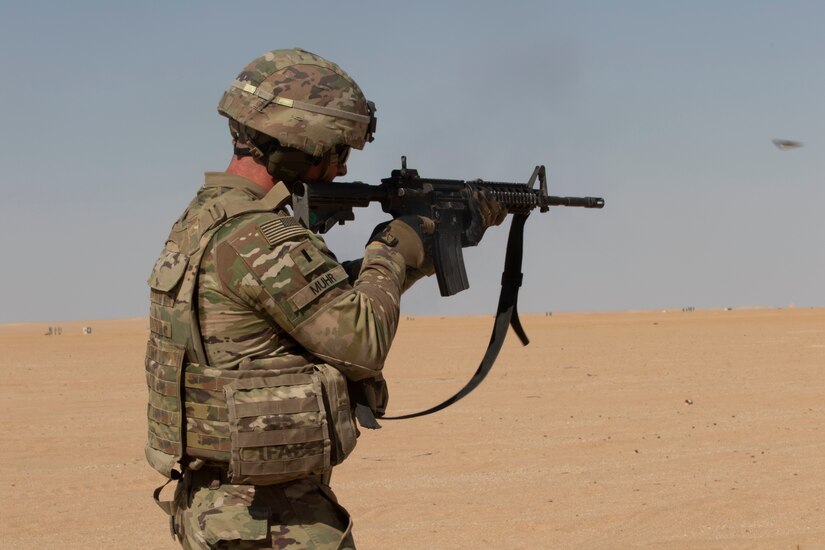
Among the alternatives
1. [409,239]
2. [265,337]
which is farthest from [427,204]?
[265,337]

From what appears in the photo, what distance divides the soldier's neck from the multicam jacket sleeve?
0.26 meters

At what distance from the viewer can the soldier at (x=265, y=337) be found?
336cm

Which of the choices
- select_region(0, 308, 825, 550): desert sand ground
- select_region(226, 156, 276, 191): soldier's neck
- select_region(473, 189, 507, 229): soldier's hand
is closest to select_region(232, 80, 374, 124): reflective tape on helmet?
select_region(226, 156, 276, 191): soldier's neck

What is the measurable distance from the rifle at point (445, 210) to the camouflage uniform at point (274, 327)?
0.31 meters

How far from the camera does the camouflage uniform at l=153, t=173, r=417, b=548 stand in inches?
131

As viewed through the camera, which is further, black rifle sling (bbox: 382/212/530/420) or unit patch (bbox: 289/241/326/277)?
black rifle sling (bbox: 382/212/530/420)

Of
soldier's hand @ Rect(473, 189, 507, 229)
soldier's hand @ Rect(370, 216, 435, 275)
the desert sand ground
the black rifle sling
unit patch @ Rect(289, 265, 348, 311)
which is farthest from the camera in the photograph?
the desert sand ground

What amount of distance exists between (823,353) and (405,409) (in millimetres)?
11279

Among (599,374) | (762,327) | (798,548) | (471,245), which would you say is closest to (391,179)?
(471,245)

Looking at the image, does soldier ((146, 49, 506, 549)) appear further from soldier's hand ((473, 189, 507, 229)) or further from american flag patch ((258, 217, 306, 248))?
soldier's hand ((473, 189, 507, 229))

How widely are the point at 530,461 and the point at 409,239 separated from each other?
25.1ft

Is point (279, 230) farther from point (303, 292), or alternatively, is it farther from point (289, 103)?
point (289, 103)

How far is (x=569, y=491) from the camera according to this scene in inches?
384

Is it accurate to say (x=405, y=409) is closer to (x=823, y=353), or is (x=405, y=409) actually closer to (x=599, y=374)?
(x=599, y=374)
